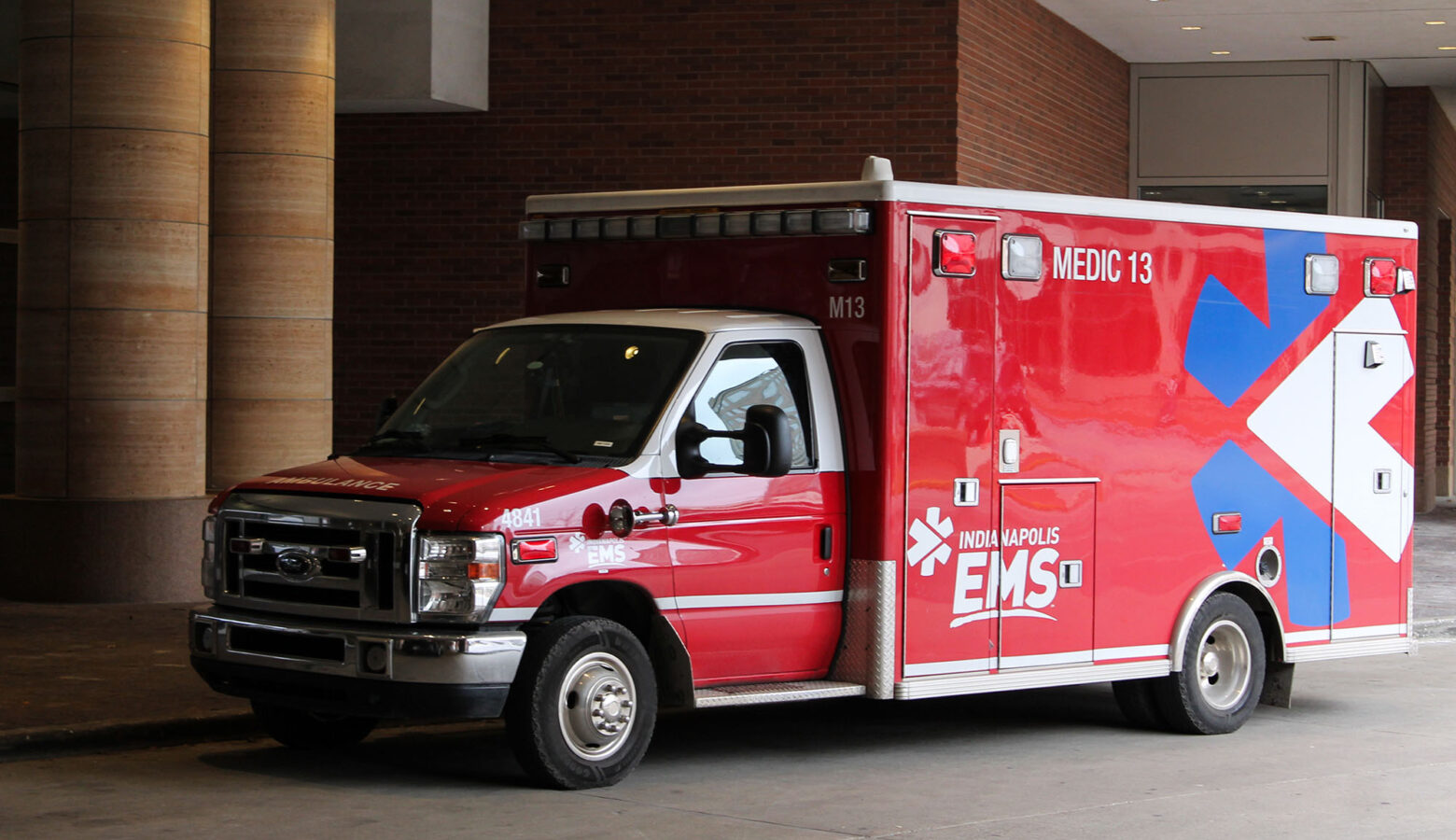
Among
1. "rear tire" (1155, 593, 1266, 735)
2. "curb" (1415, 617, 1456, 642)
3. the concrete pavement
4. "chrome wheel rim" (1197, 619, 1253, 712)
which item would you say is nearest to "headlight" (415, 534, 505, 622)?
the concrete pavement

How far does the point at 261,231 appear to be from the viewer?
1551 centimetres

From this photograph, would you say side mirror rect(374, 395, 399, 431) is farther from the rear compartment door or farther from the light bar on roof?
the rear compartment door

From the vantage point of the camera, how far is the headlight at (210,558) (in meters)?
8.57

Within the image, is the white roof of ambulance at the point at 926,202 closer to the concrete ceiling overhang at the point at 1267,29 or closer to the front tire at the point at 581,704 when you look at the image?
the front tire at the point at 581,704

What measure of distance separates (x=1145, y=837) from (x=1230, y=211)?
4.09m

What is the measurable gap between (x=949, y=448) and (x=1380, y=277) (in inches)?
134

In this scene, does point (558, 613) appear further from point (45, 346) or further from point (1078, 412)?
point (45, 346)

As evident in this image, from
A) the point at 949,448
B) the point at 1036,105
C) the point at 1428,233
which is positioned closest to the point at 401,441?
the point at 949,448

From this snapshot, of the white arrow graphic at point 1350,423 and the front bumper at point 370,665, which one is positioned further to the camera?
the white arrow graphic at point 1350,423

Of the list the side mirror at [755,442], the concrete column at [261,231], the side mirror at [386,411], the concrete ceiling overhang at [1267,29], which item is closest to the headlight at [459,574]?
the side mirror at [755,442]

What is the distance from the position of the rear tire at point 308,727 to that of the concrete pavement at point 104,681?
0.54 m

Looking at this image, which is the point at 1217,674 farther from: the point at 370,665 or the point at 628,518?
the point at 370,665

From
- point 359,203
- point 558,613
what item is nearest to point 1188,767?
point 558,613

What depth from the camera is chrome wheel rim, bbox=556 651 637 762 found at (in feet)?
26.5
